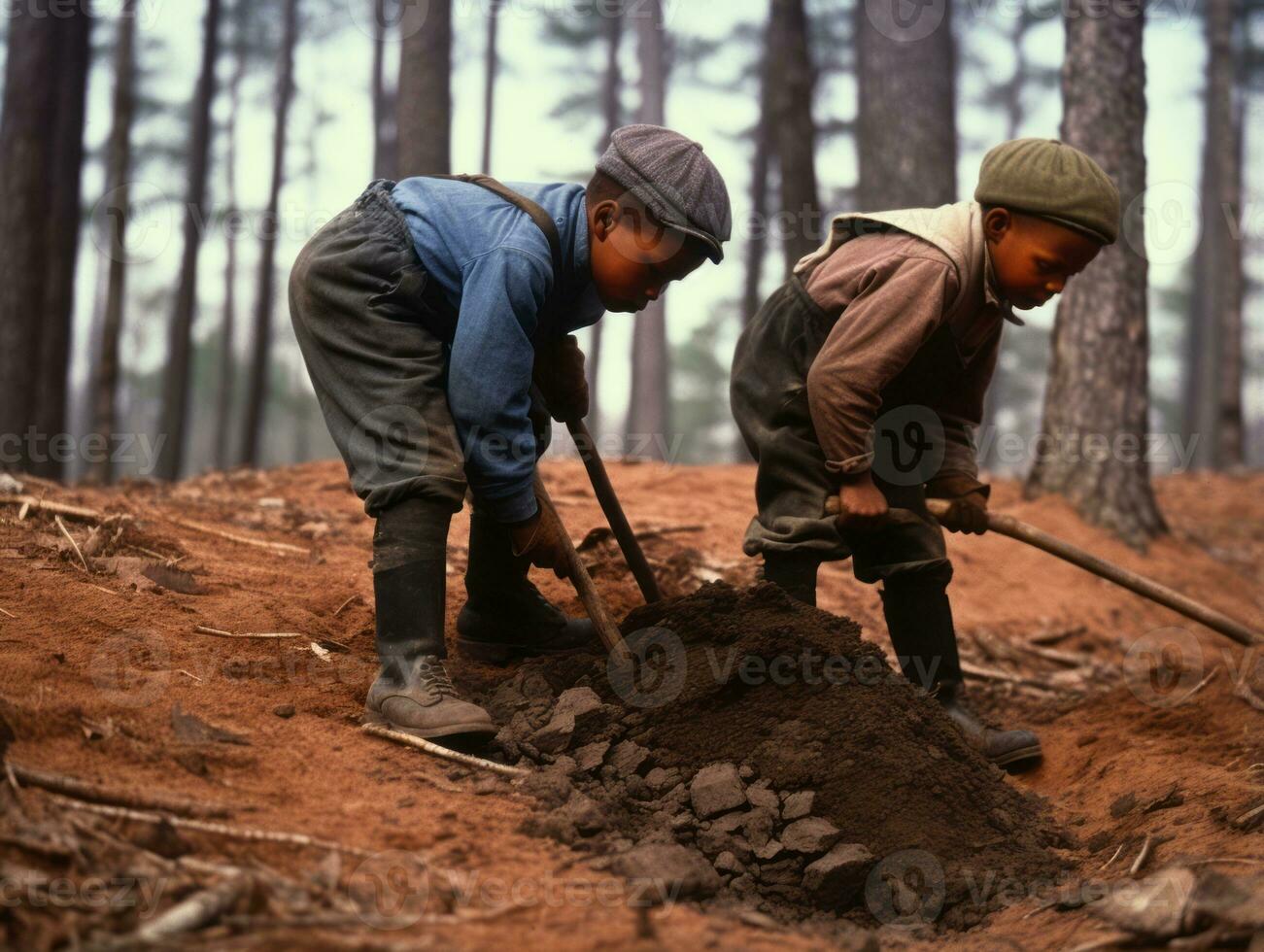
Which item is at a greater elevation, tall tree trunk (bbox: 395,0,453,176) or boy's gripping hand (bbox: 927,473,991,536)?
tall tree trunk (bbox: 395,0,453,176)

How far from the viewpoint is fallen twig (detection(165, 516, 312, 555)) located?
466 centimetres

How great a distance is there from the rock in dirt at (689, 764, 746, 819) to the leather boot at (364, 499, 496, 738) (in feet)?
2.19

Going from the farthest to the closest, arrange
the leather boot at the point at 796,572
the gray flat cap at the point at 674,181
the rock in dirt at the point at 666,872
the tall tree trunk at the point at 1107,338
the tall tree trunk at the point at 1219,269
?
the tall tree trunk at the point at 1219,269, the tall tree trunk at the point at 1107,338, the leather boot at the point at 796,572, the gray flat cap at the point at 674,181, the rock in dirt at the point at 666,872

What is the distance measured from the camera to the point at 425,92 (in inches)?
348

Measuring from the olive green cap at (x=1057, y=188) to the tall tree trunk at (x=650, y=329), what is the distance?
11.8 m

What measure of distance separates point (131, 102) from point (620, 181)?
9.85 m

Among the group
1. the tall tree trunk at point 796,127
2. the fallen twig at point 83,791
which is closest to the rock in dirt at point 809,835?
the fallen twig at point 83,791

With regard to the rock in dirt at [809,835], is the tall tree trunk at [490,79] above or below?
above

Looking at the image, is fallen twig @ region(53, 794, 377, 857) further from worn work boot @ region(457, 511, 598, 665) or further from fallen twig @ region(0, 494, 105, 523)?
fallen twig @ region(0, 494, 105, 523)

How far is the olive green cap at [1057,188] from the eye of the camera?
126 inches

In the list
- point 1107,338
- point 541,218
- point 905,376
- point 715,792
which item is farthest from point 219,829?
point 1107,338

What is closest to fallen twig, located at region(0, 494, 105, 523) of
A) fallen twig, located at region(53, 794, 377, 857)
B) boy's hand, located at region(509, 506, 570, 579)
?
boy's hand, located at region(509, 506, 570, 579)

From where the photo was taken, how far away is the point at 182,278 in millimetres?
13453

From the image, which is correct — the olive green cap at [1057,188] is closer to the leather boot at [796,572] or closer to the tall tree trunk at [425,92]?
the leather boot at [796,572]
